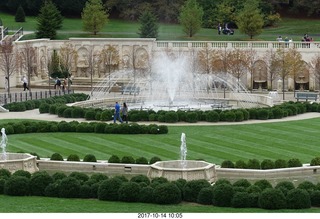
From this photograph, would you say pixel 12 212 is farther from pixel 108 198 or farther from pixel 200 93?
pixel 200 93

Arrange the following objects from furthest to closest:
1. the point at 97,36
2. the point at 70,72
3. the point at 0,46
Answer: the point at 97,36, the point at 70,72, the point at 0,46

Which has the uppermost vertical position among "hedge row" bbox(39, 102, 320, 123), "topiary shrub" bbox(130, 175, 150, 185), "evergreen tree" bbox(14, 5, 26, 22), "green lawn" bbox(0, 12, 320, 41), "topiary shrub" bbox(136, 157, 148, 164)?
"evergreen tree" bbox(14, 5, 26, 22)

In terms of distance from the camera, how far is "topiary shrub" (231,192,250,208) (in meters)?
34.8

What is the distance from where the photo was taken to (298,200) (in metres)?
34.5

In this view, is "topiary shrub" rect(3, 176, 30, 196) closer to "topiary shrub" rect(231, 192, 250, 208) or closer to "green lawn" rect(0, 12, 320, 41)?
"topiary shrub" rect(231, 192, 250, 208)

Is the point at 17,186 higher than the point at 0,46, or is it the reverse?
the point at 0,46

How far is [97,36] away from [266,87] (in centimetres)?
1798

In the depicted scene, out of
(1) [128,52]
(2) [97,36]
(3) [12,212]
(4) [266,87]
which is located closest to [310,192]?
(3) [12,212]

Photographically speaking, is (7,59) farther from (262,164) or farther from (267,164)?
(267,164)

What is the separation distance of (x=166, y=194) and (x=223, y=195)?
1783 millimetres

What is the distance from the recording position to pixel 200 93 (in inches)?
2864

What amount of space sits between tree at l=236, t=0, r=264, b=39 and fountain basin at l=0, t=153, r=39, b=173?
4905 cm

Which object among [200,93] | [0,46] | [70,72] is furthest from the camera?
[70,72]

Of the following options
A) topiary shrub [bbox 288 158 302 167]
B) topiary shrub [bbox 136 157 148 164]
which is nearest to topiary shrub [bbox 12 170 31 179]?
topiary shrub [bbox 136 157 148 164]
